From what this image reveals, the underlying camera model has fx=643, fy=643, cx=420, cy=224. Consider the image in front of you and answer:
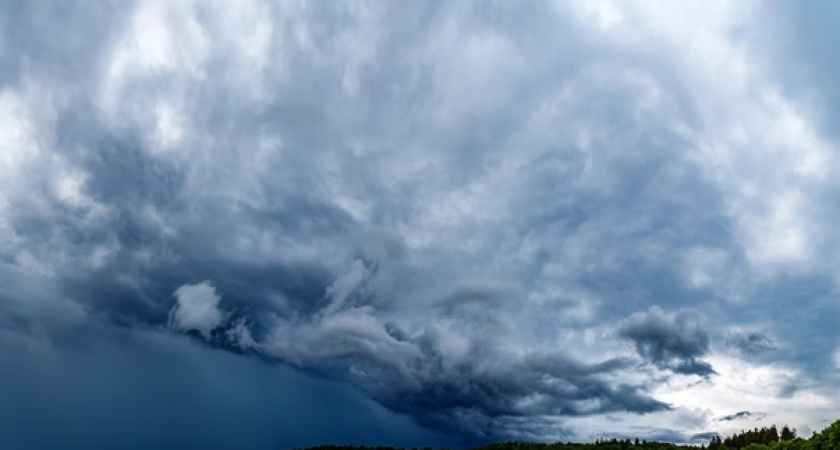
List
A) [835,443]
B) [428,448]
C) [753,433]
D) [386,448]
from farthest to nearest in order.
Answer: [386,448] → [428,448] → [753,433] → [835,443]

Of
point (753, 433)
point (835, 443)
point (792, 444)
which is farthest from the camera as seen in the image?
point (753, 433)

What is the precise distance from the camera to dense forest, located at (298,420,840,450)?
39.8m

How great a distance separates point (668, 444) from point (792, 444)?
2800 inches

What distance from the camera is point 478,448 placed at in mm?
132000

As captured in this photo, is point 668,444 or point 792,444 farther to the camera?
point 668,444

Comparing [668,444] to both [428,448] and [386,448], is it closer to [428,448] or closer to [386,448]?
[428,448]

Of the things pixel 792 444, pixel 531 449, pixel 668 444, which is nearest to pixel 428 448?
pixel 531 449

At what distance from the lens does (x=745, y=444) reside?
102125 mm

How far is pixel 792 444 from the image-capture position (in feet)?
150

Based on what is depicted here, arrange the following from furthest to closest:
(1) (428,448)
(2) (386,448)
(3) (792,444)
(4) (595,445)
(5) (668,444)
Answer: (2) (386,448)
(1) (428,448)
(4) (595,445)
(5) (668,444)
(3) (792,444)

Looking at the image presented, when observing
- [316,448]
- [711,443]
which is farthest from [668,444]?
[316,448]

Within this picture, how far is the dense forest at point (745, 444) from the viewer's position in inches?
1567

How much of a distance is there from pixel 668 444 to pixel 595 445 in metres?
15.1

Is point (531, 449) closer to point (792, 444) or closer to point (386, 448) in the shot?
point (386, 448)
